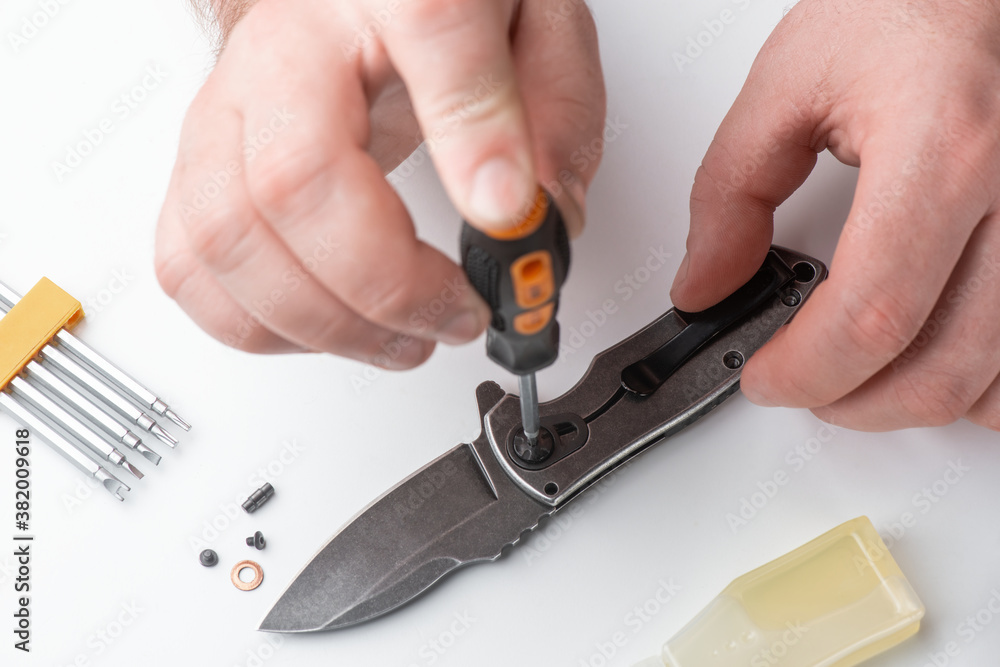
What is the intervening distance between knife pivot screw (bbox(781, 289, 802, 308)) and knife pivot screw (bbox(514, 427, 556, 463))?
0.43m

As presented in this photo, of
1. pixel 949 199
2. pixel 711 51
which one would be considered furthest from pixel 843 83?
pixel 711 51

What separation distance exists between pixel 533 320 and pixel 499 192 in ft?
0.50

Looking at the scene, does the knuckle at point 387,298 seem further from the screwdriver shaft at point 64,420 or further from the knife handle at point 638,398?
the screwdriver shaft at point 64,420

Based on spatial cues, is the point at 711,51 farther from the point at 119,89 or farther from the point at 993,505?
the point at 119,89

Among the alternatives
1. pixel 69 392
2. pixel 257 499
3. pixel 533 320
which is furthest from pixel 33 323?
pixel 533 320

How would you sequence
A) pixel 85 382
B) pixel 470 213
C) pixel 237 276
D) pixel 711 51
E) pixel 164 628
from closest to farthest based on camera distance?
pixel 470 213 < pixel 237 276 < pixel 164 628 < pixel 85 382 < pixel 711 51

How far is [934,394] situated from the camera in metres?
1.11

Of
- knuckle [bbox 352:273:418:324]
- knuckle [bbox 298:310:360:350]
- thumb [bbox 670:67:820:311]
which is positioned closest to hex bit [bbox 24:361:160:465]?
knuckle [bbox 298:310:360:350]

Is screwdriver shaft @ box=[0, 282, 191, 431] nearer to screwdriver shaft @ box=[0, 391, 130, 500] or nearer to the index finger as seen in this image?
screwdriver shaft @ box=[0, 391, 130, 500]

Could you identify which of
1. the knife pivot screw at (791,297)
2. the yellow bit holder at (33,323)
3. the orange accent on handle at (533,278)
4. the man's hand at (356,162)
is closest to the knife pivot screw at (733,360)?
the knife pivot screw at (791,297)

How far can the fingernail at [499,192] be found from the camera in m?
0.77

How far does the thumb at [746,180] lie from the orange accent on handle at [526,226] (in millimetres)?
514

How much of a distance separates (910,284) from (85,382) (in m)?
1.22

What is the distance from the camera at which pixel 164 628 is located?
4.06ft
